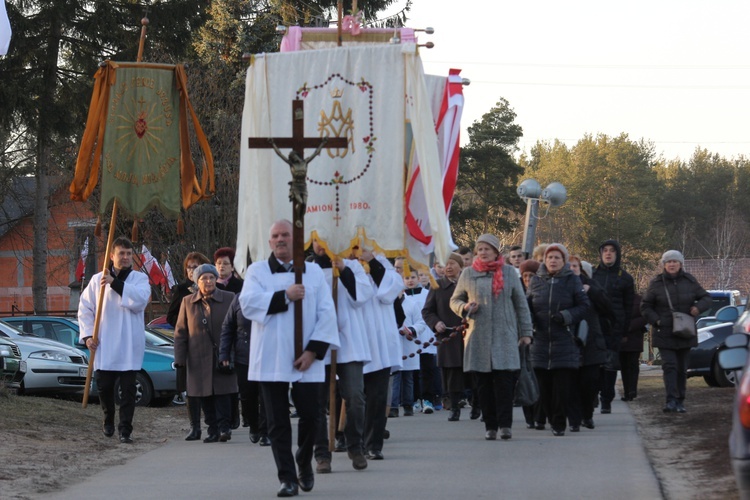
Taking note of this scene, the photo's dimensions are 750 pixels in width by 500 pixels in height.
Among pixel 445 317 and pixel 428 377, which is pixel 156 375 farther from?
pixel 445 317

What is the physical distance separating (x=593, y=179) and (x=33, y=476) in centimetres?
8262

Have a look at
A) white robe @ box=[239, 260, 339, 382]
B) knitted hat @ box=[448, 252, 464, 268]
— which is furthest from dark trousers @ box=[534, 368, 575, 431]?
white robe @ box=[239, 260, 339, 382]

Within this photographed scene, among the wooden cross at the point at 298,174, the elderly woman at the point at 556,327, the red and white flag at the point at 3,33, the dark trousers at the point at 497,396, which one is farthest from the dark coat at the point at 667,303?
the red and white flag at the point at 3,33

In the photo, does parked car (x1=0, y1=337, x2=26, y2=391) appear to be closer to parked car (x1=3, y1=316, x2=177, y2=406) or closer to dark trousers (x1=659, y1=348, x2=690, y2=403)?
parked car (x1=3, y1=316, x2=177, y2=406)

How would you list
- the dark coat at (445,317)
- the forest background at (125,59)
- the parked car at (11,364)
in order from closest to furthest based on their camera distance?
the dark coat at (445,317)
the parked car at (11,364)
the forest background at (125,59)

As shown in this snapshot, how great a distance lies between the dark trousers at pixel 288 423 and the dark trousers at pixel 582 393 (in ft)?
16.9

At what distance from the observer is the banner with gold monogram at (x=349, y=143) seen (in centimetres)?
1202

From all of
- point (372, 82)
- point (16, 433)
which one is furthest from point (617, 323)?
point (16, 433)

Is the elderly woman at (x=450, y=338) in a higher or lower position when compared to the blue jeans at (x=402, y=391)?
higher

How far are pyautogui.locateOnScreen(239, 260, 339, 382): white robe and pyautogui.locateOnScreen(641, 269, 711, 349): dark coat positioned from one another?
761cm

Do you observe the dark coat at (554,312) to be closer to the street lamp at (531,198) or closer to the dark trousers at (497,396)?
the dark trousers at (497,396)

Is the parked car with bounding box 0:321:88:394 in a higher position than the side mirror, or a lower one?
lower

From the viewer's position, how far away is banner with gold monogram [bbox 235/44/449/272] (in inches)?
473

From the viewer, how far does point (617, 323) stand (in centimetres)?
1630
